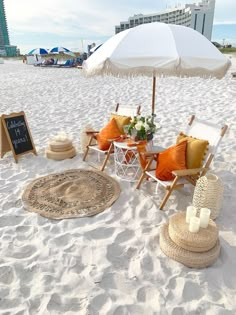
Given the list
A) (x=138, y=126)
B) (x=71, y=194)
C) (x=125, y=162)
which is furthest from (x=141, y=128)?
(x=71, y=194)

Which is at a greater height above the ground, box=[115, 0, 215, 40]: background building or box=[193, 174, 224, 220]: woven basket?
box=[115, 0, 215, 40]: background building

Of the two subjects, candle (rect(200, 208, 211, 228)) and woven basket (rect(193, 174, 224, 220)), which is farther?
woven basket (rect(193, 174, 224, 220))

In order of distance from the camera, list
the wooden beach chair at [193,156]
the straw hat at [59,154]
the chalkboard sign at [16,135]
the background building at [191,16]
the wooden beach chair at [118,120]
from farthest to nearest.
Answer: the background building at [191,16], the straw hat at [59,154], the chalkboard sign at [16,135], the wooden beach chair at [118,120], the wooden beach chair at [193,156]

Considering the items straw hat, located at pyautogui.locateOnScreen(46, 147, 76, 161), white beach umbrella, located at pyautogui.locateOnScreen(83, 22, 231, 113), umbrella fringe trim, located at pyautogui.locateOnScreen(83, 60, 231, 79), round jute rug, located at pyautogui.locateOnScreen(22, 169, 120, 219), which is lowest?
round jute rug, located at pyautogui.locateOnScreen(22, 169, 120, 219)

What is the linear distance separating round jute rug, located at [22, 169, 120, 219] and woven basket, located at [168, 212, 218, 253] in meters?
1.07

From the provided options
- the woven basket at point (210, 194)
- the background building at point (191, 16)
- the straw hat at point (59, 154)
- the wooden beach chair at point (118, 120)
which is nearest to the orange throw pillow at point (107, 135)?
the wooden beach chair at point (118, 120)

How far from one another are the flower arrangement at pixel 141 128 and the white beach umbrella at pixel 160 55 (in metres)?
0.72

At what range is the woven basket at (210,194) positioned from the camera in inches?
119

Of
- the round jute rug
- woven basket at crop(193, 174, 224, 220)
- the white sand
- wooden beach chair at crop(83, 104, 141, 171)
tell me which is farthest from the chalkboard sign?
woven basket at crop(193, 174, 224, 220)

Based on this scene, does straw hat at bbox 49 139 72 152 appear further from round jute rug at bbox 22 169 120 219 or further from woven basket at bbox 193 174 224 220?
woven basket at bbox 193 174 224 220

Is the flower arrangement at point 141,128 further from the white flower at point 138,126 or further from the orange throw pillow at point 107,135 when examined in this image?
the orange throw pillow at point 107,135

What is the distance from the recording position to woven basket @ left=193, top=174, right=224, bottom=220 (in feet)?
9.96

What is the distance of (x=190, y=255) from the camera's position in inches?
96.8

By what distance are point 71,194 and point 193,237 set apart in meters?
1.83
